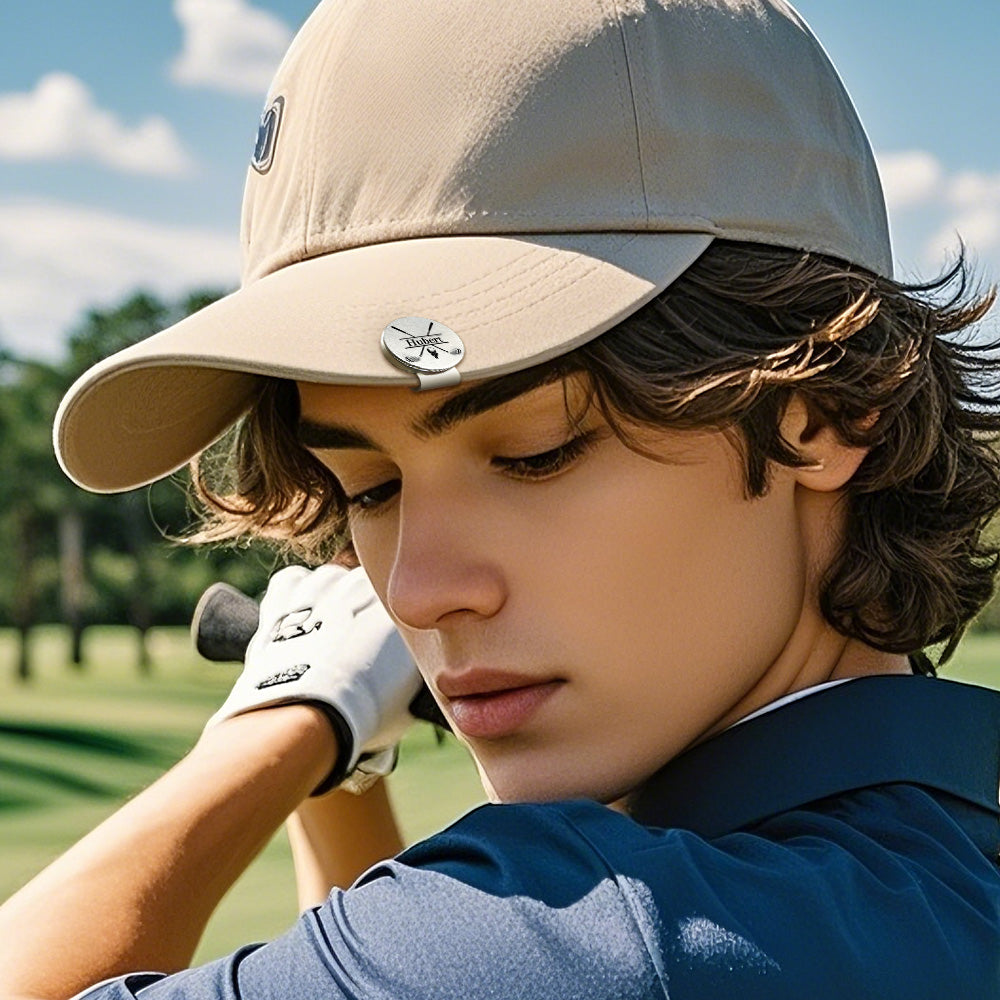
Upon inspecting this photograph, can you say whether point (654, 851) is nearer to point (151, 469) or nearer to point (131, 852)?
point (131, 852)

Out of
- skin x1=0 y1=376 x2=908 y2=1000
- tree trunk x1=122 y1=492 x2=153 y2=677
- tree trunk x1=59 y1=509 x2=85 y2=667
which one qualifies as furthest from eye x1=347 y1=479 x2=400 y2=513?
tree trunk x1=59 y1=509 x2=85 y2=667

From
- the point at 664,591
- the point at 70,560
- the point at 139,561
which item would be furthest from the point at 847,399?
the point at 139,561

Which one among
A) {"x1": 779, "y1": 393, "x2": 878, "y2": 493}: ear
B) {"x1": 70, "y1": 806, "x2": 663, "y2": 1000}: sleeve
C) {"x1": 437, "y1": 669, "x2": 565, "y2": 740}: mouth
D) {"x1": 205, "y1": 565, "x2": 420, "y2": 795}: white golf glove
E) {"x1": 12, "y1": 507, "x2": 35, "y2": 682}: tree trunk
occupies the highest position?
{"x1": 779, "y1": 393, "x2": 878, "y2": 493}: ear

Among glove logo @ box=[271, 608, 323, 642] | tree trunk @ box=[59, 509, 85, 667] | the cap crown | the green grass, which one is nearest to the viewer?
the cap crown

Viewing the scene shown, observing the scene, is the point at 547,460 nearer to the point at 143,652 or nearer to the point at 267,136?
the point at 267,136

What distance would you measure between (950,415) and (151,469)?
77 centimetres

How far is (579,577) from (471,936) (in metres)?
0.28

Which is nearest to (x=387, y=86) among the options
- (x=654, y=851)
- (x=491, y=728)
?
(x=491, y=728)

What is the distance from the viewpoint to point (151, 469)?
1483 millimetres

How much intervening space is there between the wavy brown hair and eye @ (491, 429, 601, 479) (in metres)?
0.03

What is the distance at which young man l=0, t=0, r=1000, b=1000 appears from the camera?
102 centimetres

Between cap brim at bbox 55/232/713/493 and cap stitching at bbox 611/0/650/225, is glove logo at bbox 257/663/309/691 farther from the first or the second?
cap stitching at bbox 611/0/650/225

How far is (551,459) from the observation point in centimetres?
115

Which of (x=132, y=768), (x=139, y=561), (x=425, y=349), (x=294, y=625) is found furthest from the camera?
(x=139, y=561)
